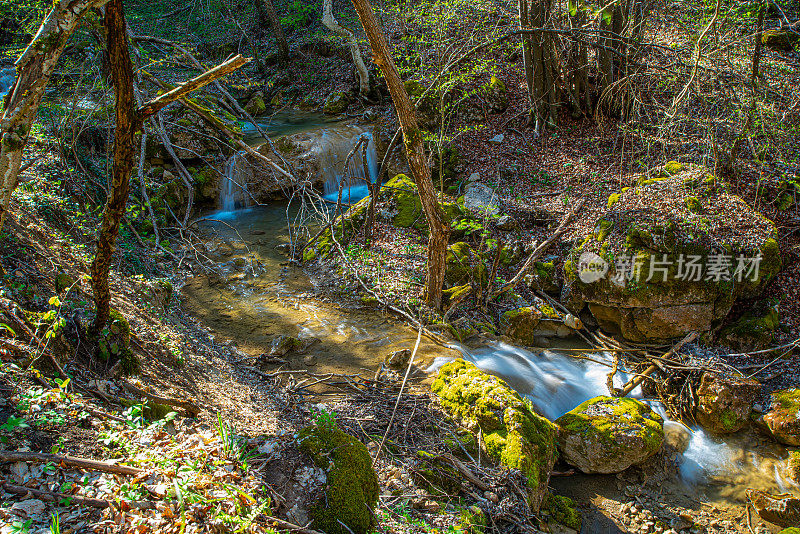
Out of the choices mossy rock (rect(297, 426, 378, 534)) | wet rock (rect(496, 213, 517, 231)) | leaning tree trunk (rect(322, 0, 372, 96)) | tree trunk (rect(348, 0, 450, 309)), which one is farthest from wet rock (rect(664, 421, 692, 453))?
leaning tree trunk (rect(322, 0, 372, 96))

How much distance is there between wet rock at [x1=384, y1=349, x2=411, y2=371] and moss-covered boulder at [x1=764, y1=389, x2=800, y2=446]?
4.78 meters

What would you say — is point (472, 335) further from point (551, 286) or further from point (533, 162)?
point (533, 162)

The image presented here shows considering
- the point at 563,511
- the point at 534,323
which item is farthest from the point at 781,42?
the point at 563,511

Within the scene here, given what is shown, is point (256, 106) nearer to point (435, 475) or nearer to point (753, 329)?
point (435, 475)

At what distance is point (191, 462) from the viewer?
2.48 meters

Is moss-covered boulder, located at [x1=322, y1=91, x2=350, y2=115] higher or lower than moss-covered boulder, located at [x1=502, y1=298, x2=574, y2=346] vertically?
higher

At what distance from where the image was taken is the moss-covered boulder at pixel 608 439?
5.00 meters

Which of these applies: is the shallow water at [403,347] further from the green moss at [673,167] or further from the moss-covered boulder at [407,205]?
the green moss at [673,167]

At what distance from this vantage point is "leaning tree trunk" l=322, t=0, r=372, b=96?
13.8 m

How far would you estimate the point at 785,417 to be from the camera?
5617 mm

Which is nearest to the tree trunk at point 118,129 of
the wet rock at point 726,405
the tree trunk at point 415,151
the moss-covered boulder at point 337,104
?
the tree trunk at point 415,151

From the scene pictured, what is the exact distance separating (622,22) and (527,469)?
1045cm

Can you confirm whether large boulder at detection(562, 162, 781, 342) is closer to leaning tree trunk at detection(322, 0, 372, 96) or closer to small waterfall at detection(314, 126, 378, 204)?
small waterfall at detection(314, 126, 378, 204)

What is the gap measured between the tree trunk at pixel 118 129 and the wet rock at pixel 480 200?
689 centimetres
